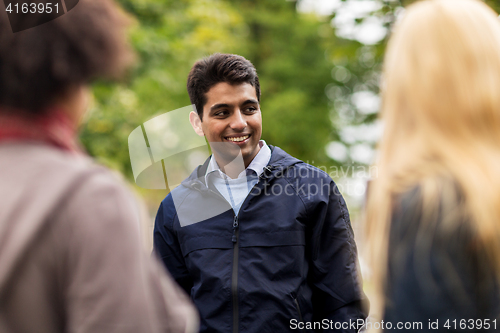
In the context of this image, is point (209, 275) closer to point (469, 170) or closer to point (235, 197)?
point (235, 197)

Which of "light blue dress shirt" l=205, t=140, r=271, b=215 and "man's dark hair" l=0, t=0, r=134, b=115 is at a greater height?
"man's dark hair" l=0, t=0, r=134, b=115

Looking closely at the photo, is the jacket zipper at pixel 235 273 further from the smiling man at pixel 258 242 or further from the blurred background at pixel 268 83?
the blurred background at pixel 268 83

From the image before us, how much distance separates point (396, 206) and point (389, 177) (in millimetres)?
94

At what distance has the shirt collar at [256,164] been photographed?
2610 mm

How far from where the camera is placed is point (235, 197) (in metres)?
2.60

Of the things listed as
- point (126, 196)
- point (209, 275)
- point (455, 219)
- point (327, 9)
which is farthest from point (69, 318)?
point (327, 9)

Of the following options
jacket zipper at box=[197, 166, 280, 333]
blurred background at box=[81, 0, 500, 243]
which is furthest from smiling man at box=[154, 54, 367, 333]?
blurred background at box=[81, 0, 500, 243]

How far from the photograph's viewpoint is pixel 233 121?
2.76 meters

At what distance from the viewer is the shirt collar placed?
261 cm

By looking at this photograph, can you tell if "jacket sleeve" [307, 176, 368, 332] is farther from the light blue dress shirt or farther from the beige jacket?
the beige jacket

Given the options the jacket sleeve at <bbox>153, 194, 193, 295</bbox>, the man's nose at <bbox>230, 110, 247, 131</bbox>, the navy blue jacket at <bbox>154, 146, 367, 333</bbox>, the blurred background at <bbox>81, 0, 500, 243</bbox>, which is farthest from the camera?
the blurred background at <bbox>81, 0, 500, 243</bbox>

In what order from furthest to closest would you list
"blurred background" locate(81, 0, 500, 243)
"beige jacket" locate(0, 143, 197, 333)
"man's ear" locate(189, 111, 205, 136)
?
"blurred background" locate(81, 0, 500, 243) < "man's ear" locate(189, 111, 205, 136) < "beige jacket" locate(0, 143, 197, 333)

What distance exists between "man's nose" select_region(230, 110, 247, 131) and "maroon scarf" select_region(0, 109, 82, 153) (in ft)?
5.21

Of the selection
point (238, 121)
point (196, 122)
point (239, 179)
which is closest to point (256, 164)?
point (239, 179)
